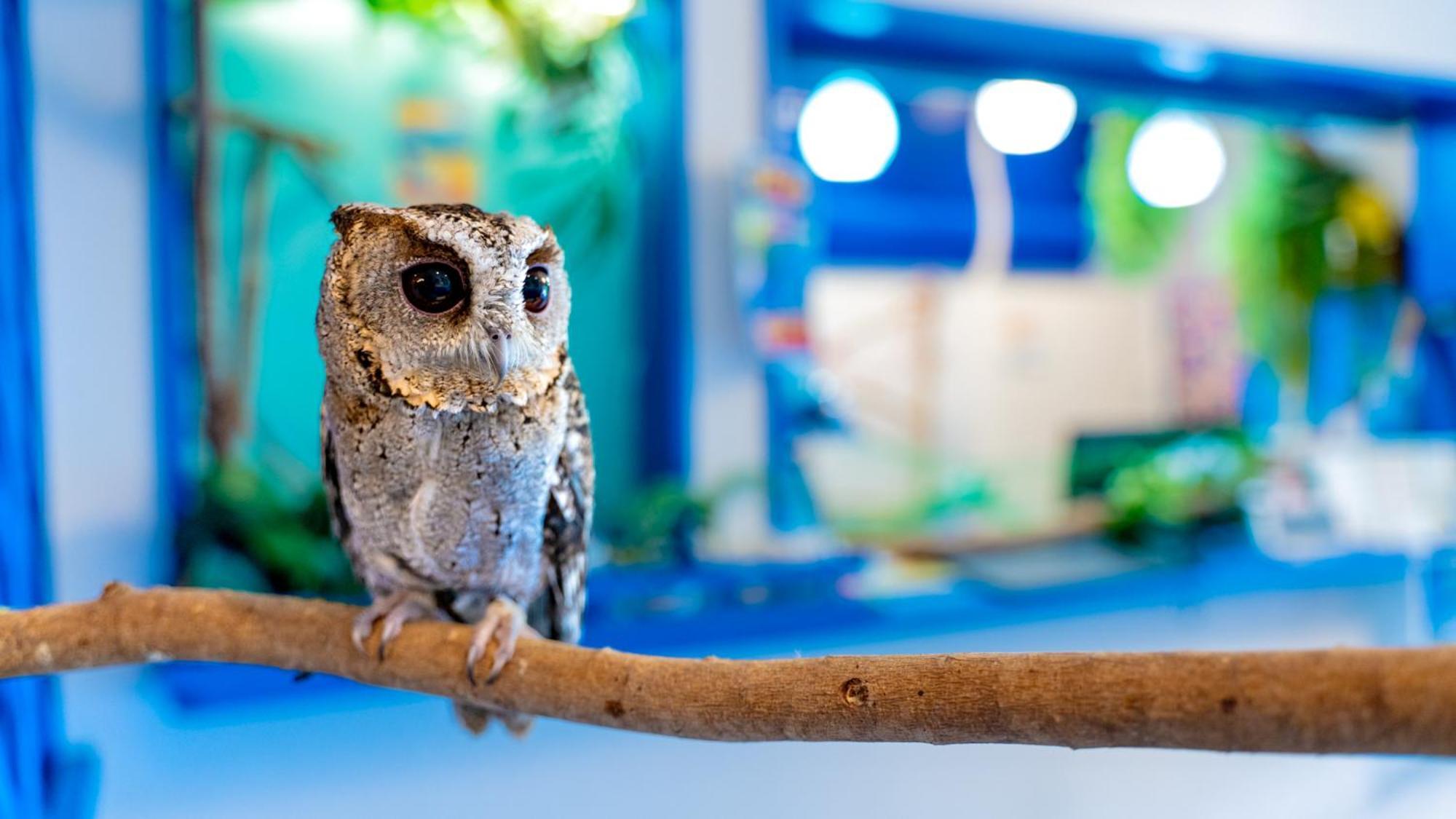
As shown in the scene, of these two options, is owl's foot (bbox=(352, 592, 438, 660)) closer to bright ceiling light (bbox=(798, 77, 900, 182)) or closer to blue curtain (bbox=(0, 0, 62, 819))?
blue curtain (bbox=(0, 0, 62, 819))

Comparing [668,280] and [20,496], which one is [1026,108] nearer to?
[668,280]

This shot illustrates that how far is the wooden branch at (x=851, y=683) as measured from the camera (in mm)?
468

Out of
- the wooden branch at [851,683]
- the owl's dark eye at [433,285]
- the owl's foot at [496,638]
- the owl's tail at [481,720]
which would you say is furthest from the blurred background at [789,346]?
the owl's dark eye at [433,285]

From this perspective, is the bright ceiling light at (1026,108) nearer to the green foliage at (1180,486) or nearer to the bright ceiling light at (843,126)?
the bright ceiling light at (843,126)

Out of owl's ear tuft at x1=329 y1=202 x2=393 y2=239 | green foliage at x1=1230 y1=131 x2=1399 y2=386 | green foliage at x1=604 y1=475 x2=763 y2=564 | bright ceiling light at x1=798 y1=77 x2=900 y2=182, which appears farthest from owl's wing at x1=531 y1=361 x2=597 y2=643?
green foliage at x1=1230 y1=131 x2=1399 y2=386

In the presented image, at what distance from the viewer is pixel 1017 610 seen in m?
2.27

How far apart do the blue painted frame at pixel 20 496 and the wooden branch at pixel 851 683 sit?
21cm

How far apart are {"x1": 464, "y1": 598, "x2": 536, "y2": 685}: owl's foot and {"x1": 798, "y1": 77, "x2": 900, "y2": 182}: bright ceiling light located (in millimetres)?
1704

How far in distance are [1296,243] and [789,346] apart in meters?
2.24

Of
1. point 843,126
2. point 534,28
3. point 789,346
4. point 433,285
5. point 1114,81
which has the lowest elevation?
point 433,285

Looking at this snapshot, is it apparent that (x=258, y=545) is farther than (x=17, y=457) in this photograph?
Yes

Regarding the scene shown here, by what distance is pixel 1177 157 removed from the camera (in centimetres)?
308

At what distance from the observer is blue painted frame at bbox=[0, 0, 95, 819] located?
1006 millimetres

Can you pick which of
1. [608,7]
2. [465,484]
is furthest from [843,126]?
[465,484]
